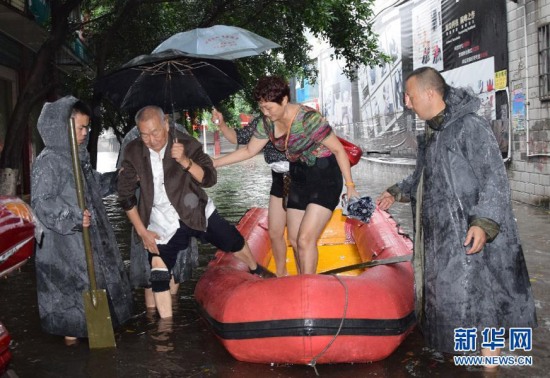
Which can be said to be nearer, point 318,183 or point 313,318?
point 313,318

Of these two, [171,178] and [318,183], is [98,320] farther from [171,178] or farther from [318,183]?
[318,183]

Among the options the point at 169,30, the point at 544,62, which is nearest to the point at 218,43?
the point at 544,62

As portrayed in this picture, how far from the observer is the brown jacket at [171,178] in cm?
501

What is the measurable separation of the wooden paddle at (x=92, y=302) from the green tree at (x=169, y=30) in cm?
570

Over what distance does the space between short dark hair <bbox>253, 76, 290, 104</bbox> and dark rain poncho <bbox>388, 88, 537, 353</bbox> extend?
1390 millimetres

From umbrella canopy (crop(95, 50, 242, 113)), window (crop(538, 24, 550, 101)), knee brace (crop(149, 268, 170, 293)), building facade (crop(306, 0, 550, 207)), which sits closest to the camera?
knee brace (crop(149, 268, 170, 293))

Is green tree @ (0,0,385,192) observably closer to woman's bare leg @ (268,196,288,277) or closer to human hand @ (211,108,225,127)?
human hand @ (211,108,225,127)

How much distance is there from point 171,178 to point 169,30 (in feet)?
44.9

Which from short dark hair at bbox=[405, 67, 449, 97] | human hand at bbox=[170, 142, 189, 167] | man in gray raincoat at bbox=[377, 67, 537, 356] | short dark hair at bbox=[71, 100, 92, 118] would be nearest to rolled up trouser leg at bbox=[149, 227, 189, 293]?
human hand at bbox=[170, 142, 189, 167]

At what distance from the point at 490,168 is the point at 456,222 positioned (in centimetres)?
37

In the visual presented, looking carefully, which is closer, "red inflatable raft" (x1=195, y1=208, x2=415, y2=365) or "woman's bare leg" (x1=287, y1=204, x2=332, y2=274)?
A: "red inflatable raft" (x1=195, y1=208, x2=415, y2=365)

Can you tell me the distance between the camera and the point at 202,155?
16.5 feet

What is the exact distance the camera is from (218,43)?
5.57 meters

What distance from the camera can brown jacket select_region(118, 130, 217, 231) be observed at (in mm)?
5008
